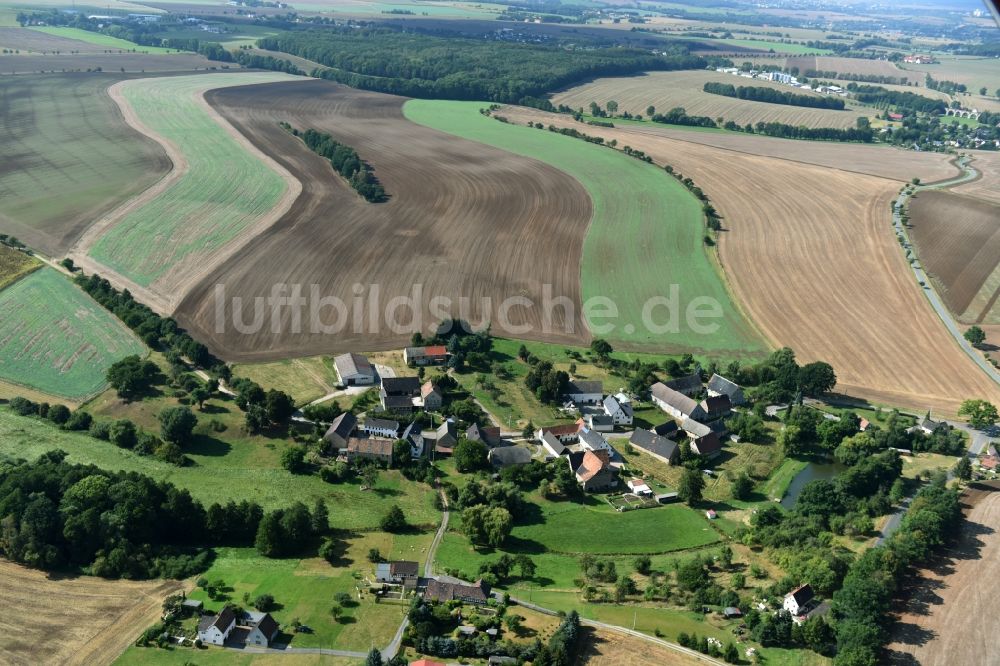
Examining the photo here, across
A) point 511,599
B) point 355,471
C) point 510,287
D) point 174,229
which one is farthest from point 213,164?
point 511,599

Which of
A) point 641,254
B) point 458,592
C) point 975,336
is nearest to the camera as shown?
point 458,592

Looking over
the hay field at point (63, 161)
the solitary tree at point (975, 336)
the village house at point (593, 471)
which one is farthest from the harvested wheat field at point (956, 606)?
the hay field at point (63, 161)

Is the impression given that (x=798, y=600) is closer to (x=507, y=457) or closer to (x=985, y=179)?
(x=507, y=457)

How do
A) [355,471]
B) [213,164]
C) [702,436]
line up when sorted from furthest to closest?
[213,164]
[702,436]
[355,471]

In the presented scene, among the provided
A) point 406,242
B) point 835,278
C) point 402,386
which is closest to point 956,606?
point 402,386

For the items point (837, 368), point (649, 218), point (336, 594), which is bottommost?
point (336, 594)

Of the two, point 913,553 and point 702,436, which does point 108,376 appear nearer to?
point 702,436
